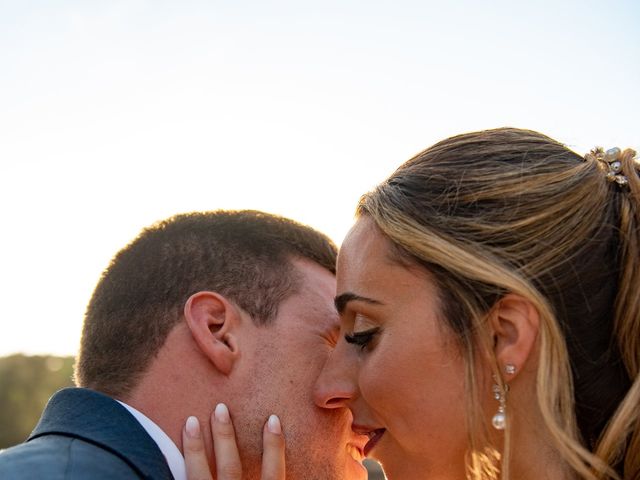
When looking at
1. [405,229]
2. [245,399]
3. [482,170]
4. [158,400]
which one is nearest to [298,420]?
[245,399]

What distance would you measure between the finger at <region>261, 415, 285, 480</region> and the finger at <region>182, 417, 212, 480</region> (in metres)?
0.34

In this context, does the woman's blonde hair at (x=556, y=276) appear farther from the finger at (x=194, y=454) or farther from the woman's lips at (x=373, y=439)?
the finger at (x=194, y=454)

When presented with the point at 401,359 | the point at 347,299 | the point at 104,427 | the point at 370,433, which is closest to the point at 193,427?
the point at 104,427

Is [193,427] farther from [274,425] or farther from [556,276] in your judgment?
[556,276]

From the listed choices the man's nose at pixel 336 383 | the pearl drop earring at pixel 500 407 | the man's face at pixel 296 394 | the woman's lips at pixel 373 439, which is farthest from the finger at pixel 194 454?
the pearl drop earring at pixel 500 407

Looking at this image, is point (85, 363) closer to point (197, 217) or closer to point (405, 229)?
point (197, 217)

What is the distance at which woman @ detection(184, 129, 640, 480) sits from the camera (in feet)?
10.7

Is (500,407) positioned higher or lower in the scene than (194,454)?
higher

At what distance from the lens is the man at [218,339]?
392 cm

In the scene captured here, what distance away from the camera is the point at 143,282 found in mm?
4141

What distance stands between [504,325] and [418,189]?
708 millimetres

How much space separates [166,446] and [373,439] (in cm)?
100

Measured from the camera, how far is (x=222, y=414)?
400 cm

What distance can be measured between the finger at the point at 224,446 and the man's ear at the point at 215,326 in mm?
219
